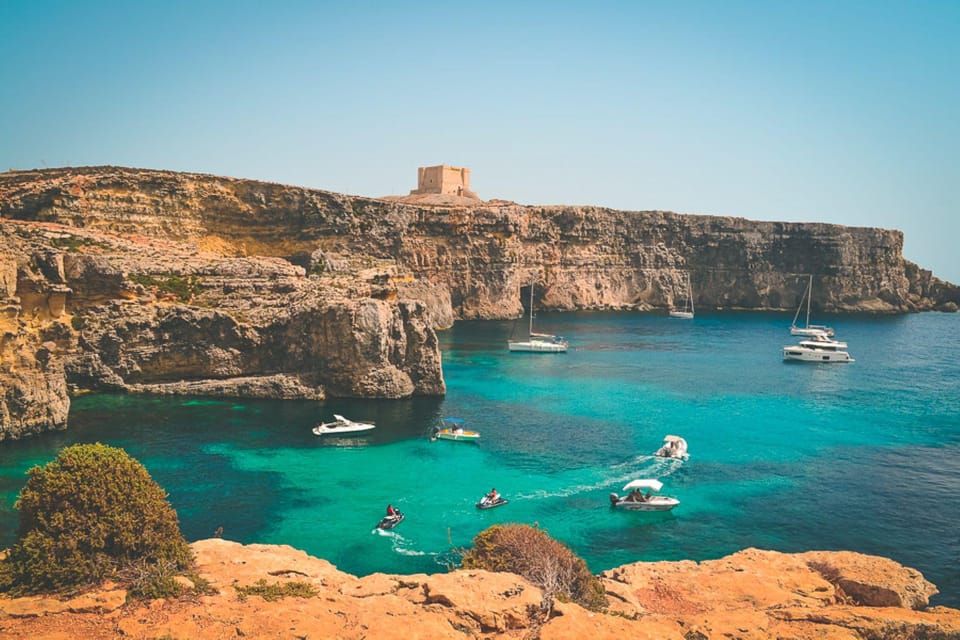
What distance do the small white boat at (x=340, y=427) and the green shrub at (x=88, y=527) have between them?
104ft

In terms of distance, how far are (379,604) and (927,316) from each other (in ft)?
610

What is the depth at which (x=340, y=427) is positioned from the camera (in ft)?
183

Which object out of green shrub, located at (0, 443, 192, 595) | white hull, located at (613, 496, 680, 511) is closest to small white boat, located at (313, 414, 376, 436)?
white hull, located at (613, 496, 680, 511)

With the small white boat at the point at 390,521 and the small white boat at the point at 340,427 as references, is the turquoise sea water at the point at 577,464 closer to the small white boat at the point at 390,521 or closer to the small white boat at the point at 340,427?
the small white boat at the point at 390,521

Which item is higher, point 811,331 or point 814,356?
point 811,331

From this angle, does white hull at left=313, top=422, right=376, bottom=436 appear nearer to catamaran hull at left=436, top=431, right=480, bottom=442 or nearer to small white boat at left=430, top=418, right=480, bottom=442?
small white boat at left=430, top=418, right=480, bottom=442

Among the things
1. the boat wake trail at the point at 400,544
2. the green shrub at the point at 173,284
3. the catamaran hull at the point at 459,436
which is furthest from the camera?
the green shrub at the point at 173,284

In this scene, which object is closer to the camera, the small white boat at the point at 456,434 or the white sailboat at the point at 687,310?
the small white boat at the point at 456,434

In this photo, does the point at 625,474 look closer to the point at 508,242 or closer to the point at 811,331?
the point at 811,331

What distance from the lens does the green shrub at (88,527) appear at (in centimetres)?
2060

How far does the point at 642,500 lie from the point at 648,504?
1.33 ft

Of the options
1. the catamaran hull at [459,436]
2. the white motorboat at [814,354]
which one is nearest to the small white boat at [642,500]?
the catamaran hull at [459,436]

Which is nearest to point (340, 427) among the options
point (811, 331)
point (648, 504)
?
point (648, 504)

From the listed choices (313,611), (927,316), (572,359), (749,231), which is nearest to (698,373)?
(572,359)
